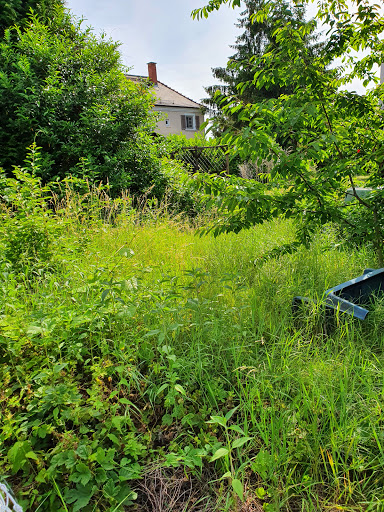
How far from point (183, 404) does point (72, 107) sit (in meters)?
5.64

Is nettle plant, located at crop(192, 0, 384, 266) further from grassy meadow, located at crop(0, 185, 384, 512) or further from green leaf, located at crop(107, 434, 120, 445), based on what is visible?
green leaf, located at crop(107, 434, 120, 445)

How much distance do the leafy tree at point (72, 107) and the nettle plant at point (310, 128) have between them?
313 centimetres

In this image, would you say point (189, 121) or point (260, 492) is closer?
Result: point (260, 492)

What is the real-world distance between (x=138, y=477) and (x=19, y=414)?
0.62m

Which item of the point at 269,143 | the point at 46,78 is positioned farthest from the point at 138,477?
the point at 46,78

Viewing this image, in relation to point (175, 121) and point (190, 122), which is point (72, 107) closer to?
point (175, 121)

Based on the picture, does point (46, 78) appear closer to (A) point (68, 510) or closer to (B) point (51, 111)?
(B) point (51, 111)

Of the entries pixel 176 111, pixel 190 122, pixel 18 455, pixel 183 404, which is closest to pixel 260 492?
pixel 183 404

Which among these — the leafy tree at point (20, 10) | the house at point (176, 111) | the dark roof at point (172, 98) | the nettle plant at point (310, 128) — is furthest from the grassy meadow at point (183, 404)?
the dark roof at point (172, 98)

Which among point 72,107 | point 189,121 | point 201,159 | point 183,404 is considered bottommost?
point 183,404

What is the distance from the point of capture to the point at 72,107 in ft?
18.9

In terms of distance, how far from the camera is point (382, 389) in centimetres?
158

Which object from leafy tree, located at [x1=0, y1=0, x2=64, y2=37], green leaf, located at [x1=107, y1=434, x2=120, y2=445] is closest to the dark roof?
leafy tree, located at [x1=0, y1=0, x2=64, y2=37]

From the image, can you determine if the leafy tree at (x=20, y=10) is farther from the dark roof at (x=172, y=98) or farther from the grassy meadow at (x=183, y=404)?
the dark roof at (x=172, y=98)
